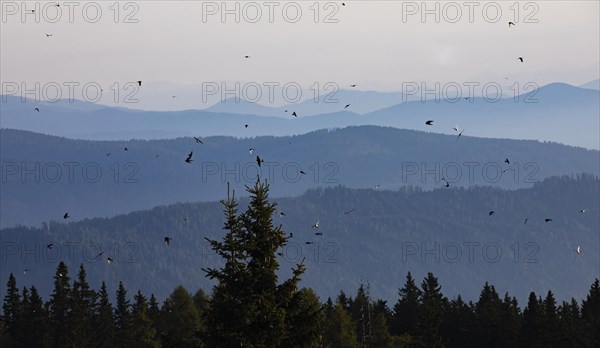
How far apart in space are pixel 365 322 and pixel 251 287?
85.8 m

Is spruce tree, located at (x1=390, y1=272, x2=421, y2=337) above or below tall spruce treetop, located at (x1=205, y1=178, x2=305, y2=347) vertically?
below

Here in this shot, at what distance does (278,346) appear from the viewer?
1433 inches

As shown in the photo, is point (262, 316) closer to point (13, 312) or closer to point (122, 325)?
point (122, 325)

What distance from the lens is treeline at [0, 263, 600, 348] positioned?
99.7 m

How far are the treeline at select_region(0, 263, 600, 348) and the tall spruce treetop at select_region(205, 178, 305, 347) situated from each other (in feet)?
190

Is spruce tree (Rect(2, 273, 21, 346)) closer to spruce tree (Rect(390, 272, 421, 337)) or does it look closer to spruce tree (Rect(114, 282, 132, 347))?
spruce tree (Rect(114, 282, 132, 347))

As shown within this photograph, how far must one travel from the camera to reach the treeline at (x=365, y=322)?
327 feet

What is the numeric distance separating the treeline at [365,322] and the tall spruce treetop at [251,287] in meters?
57.9

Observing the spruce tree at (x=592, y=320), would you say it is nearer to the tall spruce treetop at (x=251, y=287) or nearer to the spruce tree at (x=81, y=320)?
the spruce tree at (x=81, y=320)

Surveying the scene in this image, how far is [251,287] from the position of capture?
36.6 meters

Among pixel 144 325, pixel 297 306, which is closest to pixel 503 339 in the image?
pixel 144 325

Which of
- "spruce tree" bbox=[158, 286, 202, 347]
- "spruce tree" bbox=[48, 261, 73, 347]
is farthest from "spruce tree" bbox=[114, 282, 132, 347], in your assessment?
"spruce tree" bbox=[48, 261, 73, 347]

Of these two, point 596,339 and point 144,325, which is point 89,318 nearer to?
point 144,325

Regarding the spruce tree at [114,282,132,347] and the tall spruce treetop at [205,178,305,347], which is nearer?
the tall spruce treetop at [205,178,305,347]
